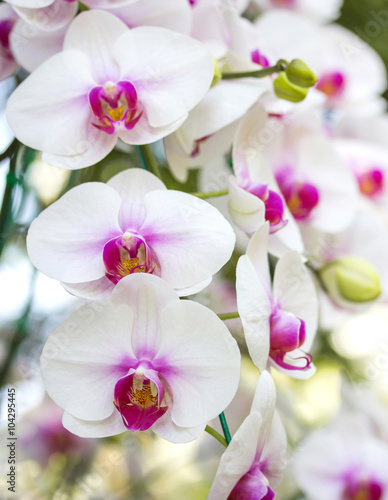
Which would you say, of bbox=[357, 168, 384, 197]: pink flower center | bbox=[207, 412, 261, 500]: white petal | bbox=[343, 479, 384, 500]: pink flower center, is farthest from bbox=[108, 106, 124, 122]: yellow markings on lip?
bbox=[343, 479, 384, 500]: pink flower center

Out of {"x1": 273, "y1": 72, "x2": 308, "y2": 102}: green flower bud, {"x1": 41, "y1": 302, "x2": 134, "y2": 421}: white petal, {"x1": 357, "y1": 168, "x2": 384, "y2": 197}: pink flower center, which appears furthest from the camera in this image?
{"x1": 357, "y1": 168, "x2": 384, "y2": 197}: pink flower center

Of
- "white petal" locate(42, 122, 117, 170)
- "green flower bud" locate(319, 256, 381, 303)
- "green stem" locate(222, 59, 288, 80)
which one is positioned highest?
"green stem" locate(222, 59, 288, 80)

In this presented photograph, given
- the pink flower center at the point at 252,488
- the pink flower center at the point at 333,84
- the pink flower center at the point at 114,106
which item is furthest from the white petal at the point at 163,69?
the pink flower center at the point at 333,84

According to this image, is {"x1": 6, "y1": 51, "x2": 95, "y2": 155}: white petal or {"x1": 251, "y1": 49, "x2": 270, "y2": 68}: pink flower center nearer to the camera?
{"x1": 6, "y1": 51, "x2": 95, "y2": 155}: white petal

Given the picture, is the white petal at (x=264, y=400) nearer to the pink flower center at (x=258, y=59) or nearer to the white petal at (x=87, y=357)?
the white petal at (x=87, y=357)

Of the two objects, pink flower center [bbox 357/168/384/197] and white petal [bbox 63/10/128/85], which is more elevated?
white petal [bbox 63/10/128/85]

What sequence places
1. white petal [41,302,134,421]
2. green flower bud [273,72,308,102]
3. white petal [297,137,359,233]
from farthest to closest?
white petal [297,137,359,233] < green flower bud [273,72,308,102] < white petal [41,302,134,421]

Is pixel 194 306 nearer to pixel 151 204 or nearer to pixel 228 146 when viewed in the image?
pixel 151 204

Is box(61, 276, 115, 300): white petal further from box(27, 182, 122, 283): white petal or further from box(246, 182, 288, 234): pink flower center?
A: box(246, 182, 288, 234): pink flower center
